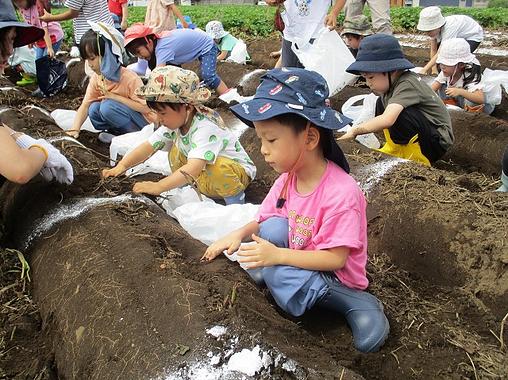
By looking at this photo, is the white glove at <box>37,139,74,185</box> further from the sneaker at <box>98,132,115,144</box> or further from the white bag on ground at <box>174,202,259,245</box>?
the sneaker at <box>98,132,115,144</box>

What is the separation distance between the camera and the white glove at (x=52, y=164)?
9.29 feet

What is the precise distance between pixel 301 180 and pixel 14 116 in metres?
3.11

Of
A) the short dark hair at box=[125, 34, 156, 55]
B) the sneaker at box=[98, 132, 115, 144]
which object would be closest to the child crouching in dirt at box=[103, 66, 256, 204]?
the sneaker at box=[98, 132, 115, 144]

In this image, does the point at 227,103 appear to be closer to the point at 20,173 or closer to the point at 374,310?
the point at 20,173

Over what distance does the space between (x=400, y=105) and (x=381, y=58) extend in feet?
1.22

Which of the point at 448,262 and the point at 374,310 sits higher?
the point at 374,310

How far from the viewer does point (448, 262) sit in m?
3.04

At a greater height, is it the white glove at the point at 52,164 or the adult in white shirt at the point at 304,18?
the white glove at the point at 52,164

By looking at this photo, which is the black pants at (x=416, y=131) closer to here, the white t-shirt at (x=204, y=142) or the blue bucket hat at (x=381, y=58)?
the blue bucket hat at (x=381, y=58)

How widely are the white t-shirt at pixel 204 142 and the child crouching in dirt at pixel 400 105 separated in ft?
3.16

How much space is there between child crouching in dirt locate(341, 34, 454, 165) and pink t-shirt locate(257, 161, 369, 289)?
187cm

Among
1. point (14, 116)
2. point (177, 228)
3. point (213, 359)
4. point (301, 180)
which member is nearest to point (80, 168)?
point (177, 228)

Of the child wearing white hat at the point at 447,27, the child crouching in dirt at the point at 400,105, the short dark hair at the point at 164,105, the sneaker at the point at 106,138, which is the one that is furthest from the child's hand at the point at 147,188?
the child wearing white hat at the point at 447,27

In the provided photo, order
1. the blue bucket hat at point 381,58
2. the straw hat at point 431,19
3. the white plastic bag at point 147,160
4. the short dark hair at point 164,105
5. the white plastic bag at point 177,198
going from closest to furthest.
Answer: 1. the short dark hair at point 164,105
2. the white plastic bag at point 177,198
3. the blue bucket hat at point 381,58
4. the white plastic bag at point 147,160
5. the straw hat at point 431,19
